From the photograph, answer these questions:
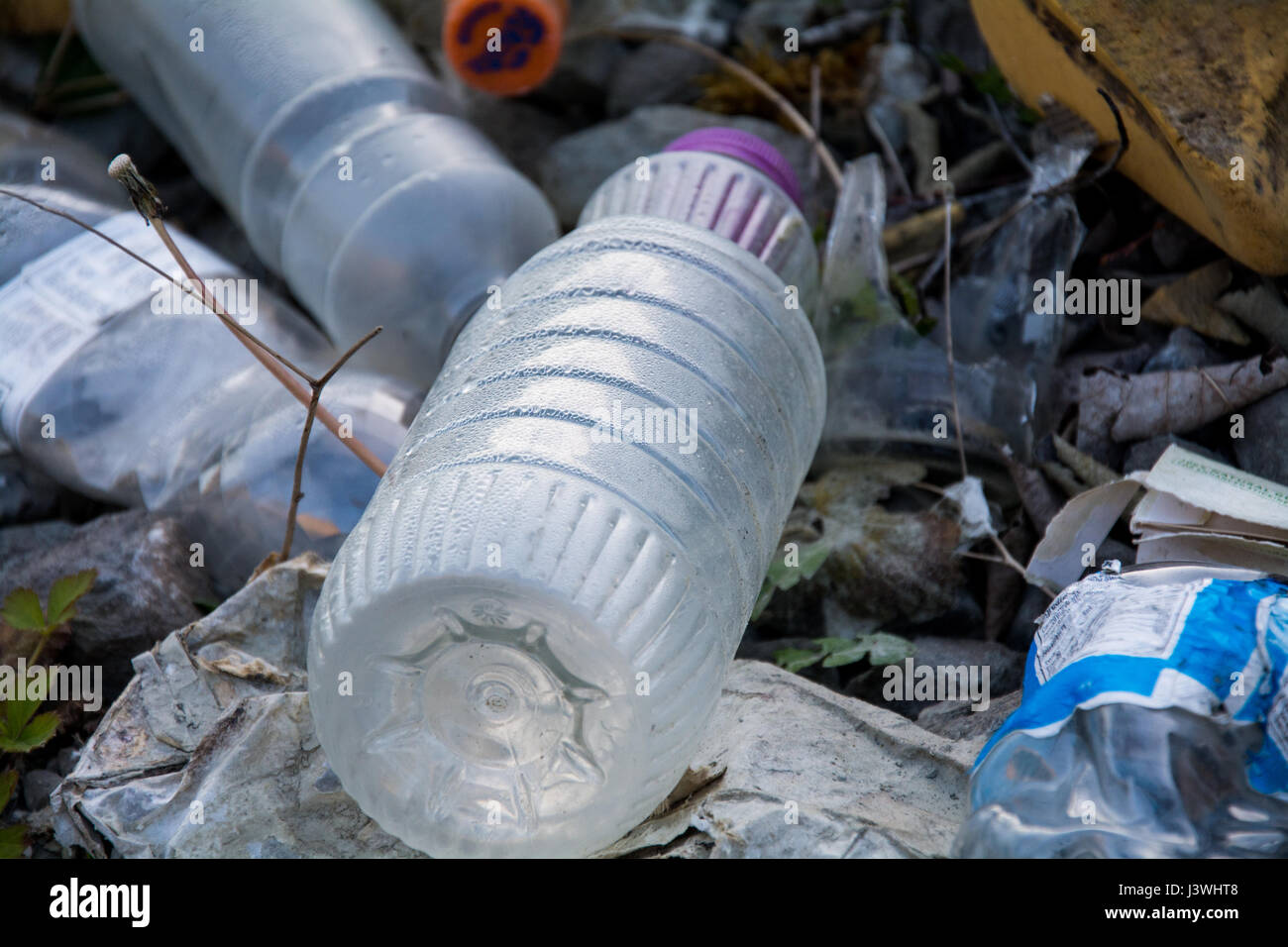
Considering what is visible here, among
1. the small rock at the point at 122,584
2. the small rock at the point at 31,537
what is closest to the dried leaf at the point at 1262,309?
the small rock at the point at 122,584

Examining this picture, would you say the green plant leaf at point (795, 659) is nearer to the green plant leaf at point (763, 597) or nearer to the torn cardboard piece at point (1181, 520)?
the green plant leaf at point (763, 597)

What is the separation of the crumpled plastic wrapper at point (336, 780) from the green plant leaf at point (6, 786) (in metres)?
0.06

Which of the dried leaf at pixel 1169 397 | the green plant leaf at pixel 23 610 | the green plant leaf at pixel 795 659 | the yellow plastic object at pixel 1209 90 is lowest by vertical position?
the green plant leaf at pixel 795 659

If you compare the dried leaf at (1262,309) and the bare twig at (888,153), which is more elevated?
the bare twig at (888,153)

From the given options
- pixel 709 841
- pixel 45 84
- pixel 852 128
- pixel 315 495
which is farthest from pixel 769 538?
pixel 45 84

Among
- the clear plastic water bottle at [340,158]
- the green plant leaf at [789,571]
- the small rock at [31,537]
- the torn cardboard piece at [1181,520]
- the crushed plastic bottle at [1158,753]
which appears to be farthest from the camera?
the clear plastic water bottle at [340,158]

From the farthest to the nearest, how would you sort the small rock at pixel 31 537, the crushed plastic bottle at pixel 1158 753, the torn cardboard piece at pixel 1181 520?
the small rock at pixel 31 537
the torn cardboard piece at pixel 1181 520
the crushed plastic bottle at pixel 1158 753

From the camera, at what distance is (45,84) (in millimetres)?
2689

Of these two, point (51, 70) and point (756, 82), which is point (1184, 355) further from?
point (51, 70)

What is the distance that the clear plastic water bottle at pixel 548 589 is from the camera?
1254mm

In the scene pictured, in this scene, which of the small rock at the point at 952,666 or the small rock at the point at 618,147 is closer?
the small rock at the point at 952,666

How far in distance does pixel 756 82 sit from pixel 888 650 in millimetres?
1454

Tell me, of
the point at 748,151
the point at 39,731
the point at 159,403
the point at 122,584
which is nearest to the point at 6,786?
the point at 39,731
